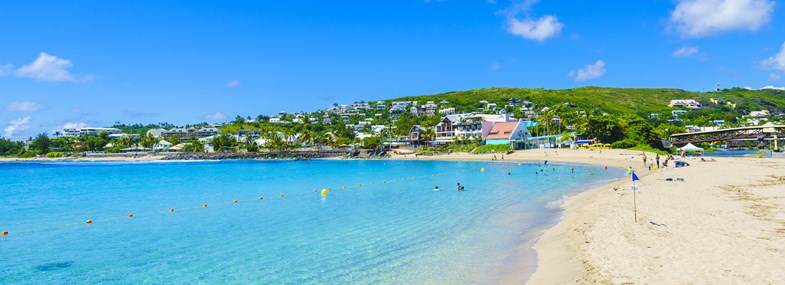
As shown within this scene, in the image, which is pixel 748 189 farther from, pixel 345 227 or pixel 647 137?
pixel 647 137

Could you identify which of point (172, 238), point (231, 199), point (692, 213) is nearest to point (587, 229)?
point (692, 213)

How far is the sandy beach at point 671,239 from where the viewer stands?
34.4ft

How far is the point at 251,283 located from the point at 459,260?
244 inches

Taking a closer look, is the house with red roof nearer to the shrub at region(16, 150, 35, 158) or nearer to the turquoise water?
the turquoise water

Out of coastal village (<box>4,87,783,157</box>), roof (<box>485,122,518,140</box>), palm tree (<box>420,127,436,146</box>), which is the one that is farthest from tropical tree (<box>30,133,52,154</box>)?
roof (<box>485,122,518,140</box>)

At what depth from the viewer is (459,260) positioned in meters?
14.5

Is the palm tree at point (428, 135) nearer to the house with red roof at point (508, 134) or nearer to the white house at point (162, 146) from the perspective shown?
the house with red roof at point (508, 134)

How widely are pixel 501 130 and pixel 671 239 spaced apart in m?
86.8

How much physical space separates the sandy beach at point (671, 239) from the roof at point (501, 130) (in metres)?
69.6

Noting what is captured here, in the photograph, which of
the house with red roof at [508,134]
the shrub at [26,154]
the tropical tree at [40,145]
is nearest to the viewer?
the house with red roof at [508,134]

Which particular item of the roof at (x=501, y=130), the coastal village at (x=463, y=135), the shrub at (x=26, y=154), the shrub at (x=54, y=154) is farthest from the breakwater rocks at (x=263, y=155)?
the shrub at (x=26, y=154)

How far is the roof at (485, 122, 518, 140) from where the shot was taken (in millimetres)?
96231

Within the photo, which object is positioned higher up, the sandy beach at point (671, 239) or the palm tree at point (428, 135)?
the palm tree at point (428, 135)

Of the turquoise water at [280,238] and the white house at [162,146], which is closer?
the turquoise water at [280,238]
